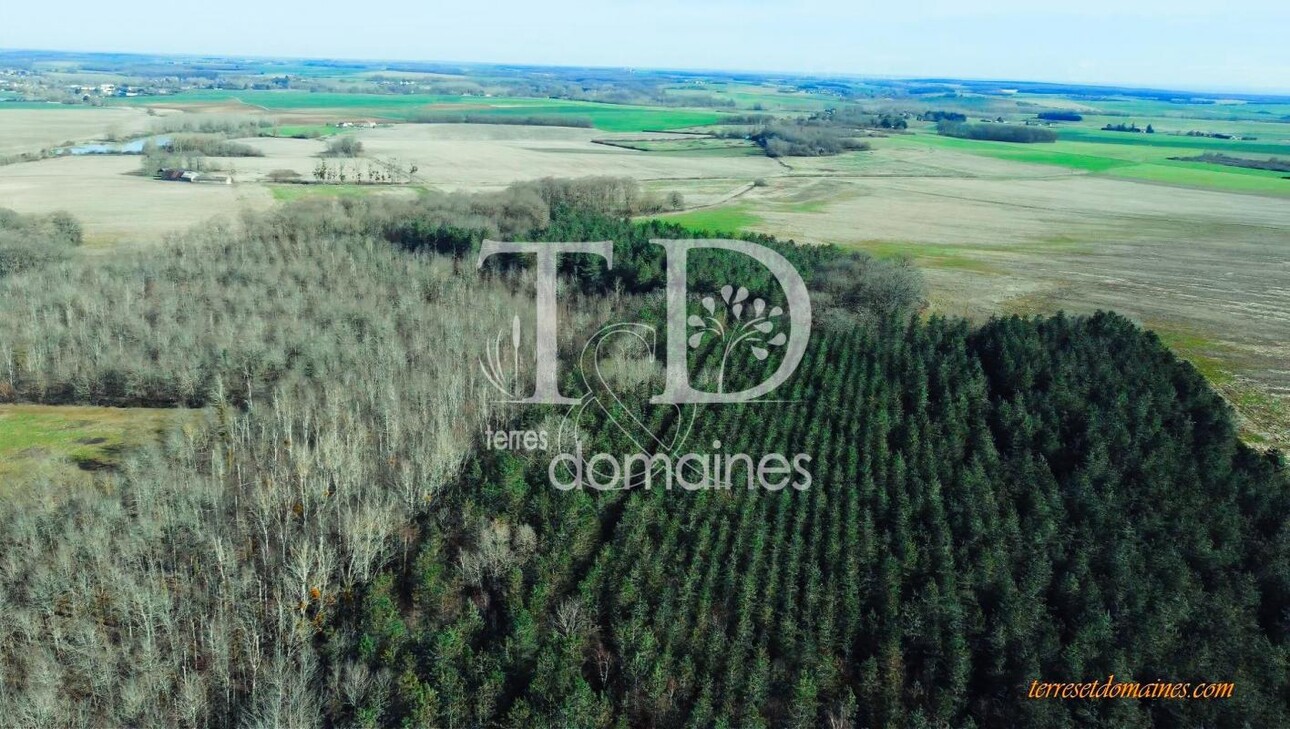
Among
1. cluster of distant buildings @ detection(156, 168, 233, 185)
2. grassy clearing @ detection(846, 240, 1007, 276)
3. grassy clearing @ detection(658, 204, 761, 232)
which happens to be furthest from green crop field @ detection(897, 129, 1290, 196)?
cluster of distant buildings @ detection(156, 168, 233, 185)

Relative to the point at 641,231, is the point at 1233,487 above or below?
below

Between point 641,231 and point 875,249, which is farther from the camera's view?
point 875,249

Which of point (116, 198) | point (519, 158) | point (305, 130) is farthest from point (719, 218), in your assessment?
point (305, 130)

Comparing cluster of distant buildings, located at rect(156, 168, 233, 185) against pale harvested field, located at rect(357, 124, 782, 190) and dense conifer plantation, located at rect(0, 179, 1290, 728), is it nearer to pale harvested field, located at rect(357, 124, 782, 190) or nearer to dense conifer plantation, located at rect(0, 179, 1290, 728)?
pale harvested field, located at rect(357, 124, 782, 190)

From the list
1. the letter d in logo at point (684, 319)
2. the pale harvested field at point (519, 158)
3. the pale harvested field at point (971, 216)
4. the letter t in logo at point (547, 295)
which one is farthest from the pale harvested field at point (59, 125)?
the letter d in logo at point (684, 319)

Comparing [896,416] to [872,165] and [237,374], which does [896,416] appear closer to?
[237,374]

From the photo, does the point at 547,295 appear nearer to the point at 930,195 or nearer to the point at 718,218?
the point at 718,218

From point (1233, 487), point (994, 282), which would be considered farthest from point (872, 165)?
point (1233, 487)
